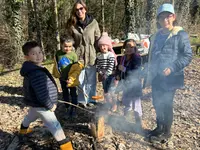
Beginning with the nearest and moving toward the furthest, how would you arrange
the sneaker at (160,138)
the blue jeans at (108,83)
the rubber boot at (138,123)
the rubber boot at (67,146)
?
the rubber boot at (67,146)
the sneaker at (160,138)
the rubber boot at (138,123)
the blue jeans at (108,83)

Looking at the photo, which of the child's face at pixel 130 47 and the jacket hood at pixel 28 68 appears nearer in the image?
the jacket hood at pixel 28 68

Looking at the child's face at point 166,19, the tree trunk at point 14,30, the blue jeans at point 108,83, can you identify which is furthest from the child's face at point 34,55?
the tree trunk at point 14,30

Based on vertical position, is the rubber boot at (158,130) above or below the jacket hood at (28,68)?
below

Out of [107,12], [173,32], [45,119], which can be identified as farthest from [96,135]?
[107,12]

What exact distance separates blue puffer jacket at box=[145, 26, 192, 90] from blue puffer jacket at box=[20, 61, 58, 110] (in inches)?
51.4

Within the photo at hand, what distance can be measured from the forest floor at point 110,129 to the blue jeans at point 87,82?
0.27 m

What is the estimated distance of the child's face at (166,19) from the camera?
3041 mm

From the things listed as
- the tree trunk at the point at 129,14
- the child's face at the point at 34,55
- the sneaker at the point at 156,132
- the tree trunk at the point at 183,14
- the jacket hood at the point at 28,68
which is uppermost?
the tree trunk at the point at 183,14

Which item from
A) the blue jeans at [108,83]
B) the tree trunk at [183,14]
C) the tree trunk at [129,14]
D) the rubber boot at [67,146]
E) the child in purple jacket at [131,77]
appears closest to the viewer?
the rubber boot at [67,146]

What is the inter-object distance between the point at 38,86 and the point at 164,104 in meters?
1.64

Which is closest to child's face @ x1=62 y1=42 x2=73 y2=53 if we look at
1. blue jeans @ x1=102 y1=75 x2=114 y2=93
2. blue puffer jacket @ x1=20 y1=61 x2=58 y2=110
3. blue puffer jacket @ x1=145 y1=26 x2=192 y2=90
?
blue jeans @ x1=102 y1=75 x2=114 y2=93

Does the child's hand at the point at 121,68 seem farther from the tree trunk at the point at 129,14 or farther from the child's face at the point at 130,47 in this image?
the tree trunk at the point at 129,14

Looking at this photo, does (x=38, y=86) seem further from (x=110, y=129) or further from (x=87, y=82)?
(x=87, y=82)

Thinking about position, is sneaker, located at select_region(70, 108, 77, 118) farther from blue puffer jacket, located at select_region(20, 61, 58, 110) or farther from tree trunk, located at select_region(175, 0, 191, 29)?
tree trunk, located at select_region(175, 0, 191, 29)
